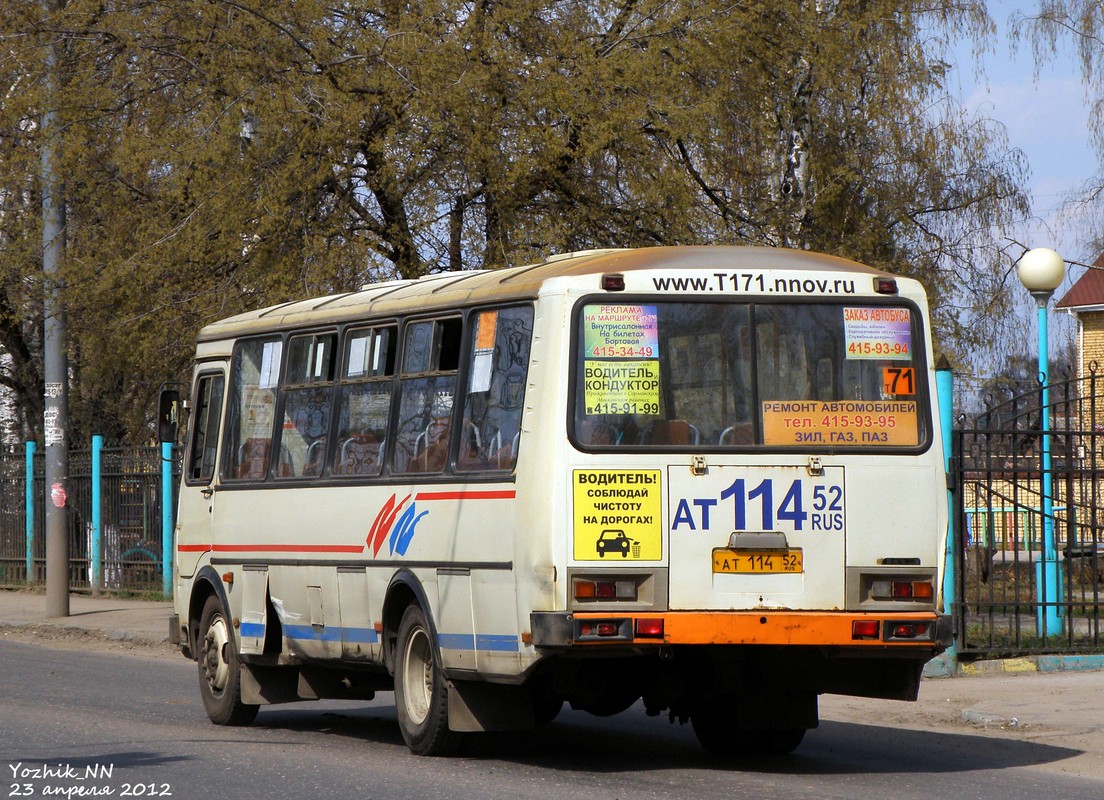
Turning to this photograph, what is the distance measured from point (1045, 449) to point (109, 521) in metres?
15.5

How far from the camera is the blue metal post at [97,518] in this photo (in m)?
25.7

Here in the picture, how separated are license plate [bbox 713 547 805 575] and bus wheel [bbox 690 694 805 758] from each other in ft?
5.12

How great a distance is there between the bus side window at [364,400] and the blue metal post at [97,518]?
15.1 metres

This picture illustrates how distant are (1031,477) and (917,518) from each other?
509 cm

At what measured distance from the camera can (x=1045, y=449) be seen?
14.4 meters

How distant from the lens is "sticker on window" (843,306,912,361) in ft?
32.1

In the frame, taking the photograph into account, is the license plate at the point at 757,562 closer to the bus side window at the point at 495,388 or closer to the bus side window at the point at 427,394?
the bus side window at the point at 495,388

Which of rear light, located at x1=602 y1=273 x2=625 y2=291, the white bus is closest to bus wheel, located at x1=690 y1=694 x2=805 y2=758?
the white bus

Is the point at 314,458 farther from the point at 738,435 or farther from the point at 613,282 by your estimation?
the point at 738,435

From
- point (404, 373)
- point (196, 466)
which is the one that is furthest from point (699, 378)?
point (196, 466)

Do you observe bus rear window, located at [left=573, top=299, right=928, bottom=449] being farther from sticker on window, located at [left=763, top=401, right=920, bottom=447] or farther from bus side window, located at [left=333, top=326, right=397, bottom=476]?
bus side window, located at [left=333, top=326, right=397, bottom=476]

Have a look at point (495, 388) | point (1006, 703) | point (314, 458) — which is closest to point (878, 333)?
point (495, 388)

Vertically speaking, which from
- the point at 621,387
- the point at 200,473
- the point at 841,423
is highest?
the point at 621,387

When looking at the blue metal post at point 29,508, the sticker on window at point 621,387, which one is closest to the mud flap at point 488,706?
the sticker on window at point 621,387
